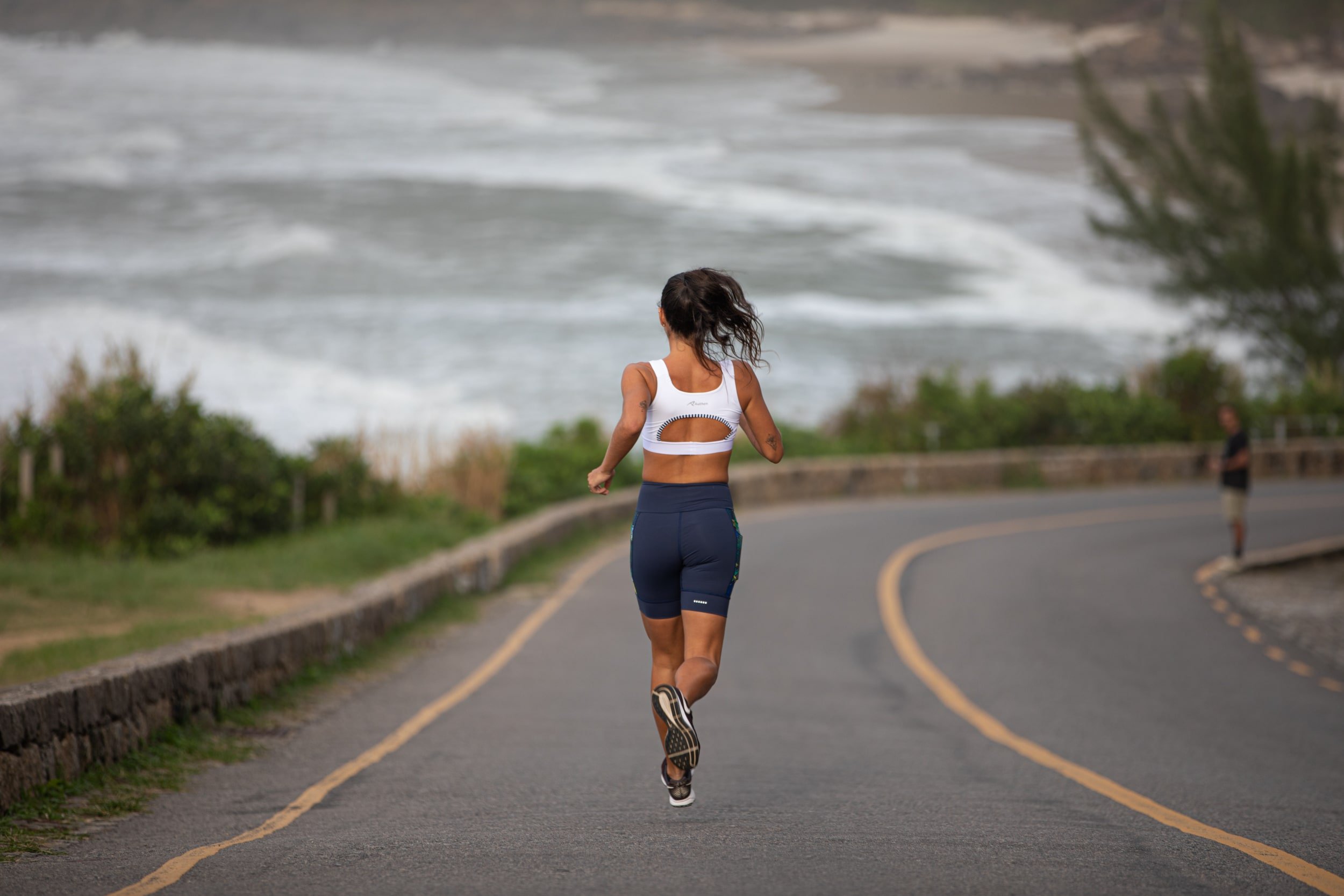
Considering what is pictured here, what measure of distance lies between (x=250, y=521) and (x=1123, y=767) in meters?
10.9

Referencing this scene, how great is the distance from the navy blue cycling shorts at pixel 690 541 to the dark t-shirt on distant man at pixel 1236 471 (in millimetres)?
14713

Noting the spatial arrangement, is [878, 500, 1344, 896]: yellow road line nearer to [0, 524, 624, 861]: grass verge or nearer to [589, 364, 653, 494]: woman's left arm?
[589, 364, 653, 494]: woman's left arm

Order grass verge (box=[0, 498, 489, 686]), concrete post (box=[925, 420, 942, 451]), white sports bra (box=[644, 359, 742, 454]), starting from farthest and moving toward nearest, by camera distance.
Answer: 1. concrete post (box=[925, 420, 942, 451])
2. grass verge (box=[0, 498, 489, 686])
3. white sports bra (box=[644, 359, 742, 454])

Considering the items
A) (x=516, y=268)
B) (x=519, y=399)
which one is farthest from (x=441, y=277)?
(x=519, y=399)

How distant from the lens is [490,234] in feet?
267

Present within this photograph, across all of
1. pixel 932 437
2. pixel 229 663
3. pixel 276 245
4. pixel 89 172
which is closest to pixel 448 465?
pixel 229 663

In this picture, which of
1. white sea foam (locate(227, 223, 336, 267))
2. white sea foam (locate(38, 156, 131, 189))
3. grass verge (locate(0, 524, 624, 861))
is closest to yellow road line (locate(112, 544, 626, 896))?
grass verge (locate(0, 524, 624, 861))

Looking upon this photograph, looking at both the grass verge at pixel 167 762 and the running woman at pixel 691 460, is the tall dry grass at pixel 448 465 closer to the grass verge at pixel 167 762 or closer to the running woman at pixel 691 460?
the grass verge at pixel 167 762

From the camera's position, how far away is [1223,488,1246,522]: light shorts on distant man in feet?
57.9

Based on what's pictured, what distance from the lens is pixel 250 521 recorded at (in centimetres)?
1481

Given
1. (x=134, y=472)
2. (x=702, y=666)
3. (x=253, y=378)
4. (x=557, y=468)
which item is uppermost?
(x=253, y=378)

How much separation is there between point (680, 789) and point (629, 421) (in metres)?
1.50

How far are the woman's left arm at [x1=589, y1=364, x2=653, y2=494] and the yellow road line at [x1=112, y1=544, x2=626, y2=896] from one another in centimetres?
194

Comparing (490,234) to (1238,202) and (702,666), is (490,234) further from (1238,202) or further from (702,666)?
(702,666)
